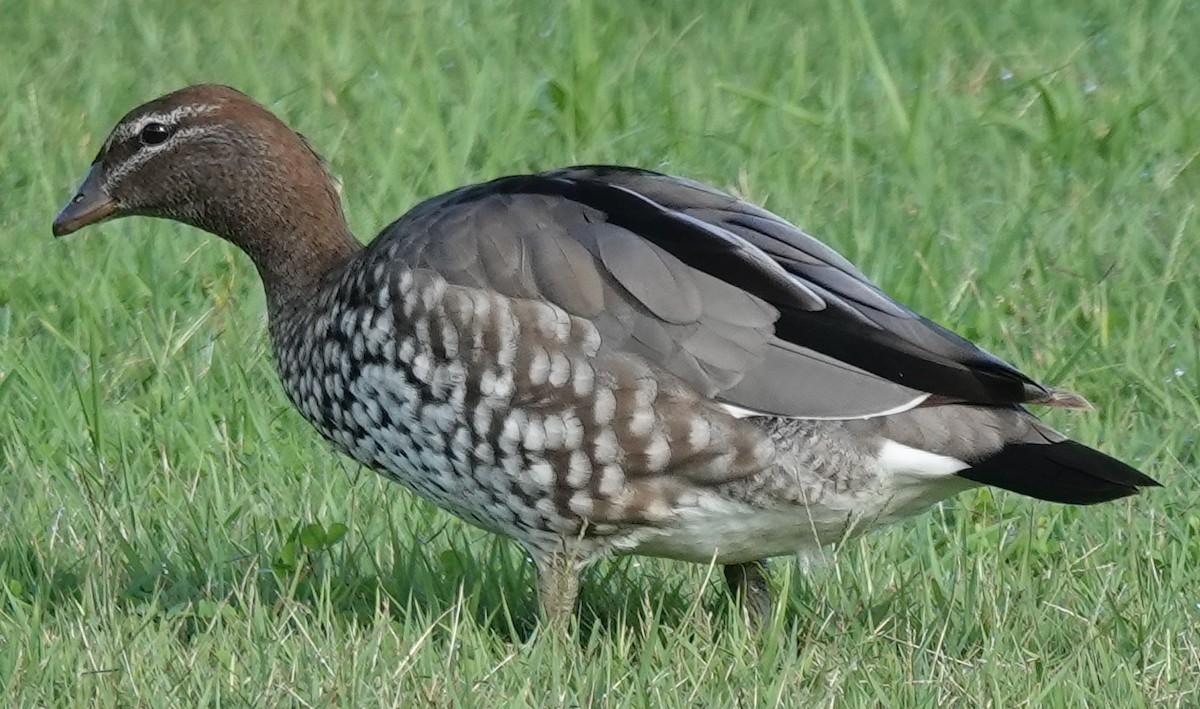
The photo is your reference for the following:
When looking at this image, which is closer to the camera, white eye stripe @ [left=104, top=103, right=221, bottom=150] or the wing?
the wing

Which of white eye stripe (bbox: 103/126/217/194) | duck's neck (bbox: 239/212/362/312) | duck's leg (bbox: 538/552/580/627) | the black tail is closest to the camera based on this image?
the black tail

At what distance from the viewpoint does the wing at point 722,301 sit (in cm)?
417

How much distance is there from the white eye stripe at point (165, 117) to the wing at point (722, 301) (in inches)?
33.1

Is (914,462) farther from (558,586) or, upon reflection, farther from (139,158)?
(139,158)

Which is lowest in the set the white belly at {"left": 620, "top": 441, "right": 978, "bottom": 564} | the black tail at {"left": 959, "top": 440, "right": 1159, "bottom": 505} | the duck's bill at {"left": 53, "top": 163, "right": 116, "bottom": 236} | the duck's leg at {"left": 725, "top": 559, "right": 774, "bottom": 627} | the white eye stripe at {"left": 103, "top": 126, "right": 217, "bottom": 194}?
the duck's leg at {"left": 725, "top": 559, "right": 774, "bottom": 627}

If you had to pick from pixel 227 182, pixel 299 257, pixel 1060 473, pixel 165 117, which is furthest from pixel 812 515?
pixel 165 117

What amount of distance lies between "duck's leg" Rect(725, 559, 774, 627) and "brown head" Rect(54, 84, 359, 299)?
3.85 ft

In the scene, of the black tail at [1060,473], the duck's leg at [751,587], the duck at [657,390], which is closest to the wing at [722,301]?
the duck at [657,390]

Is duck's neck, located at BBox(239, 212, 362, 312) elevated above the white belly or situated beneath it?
elevated above

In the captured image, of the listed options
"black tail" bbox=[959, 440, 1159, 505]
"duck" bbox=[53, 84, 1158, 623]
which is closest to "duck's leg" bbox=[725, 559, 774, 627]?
"duck" bbox=[53, 84, 1158, 623]

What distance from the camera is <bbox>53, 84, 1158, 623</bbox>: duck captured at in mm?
4168

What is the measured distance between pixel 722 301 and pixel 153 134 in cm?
157

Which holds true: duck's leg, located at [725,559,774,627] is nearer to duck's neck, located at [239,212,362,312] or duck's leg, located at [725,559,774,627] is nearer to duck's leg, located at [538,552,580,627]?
duck's leg, located at [538,552,580,627]

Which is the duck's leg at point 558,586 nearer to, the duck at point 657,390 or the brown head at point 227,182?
the duck at point 657,390
